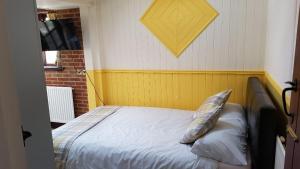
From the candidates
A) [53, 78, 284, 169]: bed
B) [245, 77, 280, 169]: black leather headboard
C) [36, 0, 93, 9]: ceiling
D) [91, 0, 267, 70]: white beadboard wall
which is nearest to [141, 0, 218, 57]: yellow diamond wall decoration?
[91, 0, 267, 70]: white beadboard wall

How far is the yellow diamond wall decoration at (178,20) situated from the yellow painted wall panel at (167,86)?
409 millimetres

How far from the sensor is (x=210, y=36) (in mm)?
3207

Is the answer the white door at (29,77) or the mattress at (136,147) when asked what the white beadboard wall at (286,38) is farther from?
the white door at (29,77)

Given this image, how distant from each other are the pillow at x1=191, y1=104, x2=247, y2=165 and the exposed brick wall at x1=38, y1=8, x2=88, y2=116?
2.42 meters

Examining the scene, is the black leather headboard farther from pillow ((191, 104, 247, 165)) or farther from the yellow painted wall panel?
the yellow painted wall panel

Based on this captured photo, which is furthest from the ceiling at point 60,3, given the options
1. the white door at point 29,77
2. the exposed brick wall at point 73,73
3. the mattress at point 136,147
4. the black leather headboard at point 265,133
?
the black leather headboard at point 265,133

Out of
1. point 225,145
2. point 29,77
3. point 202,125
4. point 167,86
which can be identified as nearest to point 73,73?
point 167,86

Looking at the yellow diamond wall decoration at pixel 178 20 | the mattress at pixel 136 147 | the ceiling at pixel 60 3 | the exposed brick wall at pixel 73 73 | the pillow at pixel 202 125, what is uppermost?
the ceiling at pixel 60 3

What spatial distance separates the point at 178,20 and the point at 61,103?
229 centimetres

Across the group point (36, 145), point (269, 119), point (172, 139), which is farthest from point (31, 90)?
point (172, 139)

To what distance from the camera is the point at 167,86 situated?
3.52 meters

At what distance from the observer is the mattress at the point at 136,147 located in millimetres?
2076

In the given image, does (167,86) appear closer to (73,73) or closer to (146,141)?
(146,141)

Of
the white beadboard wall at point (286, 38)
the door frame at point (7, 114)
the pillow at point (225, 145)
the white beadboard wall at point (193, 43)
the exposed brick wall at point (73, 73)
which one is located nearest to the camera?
the door frame at point (7, 114)
